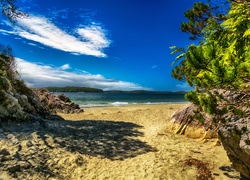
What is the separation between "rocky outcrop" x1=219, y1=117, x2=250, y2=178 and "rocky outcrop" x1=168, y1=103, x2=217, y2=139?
14.5 feet

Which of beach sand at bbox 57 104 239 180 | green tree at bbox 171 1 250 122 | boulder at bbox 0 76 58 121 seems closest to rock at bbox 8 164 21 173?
beach sand at bbox 57 104 239 180

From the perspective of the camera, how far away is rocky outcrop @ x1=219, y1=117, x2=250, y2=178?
4219mm

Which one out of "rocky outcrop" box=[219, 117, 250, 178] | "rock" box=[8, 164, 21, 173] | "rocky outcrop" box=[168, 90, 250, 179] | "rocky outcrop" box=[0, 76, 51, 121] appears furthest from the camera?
"rocky outcrop" box=[0, 76, 51, 121]

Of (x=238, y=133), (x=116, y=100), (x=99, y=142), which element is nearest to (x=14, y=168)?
(x=99, y=142)

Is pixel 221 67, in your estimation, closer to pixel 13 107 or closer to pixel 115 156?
pixel 115 156

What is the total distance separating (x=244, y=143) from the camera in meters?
4.16

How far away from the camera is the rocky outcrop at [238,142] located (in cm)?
422

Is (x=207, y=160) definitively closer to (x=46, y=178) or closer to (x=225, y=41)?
(x=225, y=41)

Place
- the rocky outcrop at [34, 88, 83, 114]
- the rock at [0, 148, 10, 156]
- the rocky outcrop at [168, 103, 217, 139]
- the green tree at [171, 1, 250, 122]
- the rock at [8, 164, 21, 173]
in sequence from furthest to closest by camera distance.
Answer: the rocky outcrop at [34, 88, 83, 114]
the rocky outcrop at [168, 103, 217, 139]
the rock at [0, 148, 10, 156]
the rock at [8, 164, 21, 173]
the green tree at [171, 1, 250, 122]

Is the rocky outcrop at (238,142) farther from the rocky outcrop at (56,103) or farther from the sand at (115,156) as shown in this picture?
the rocky outcrop at (56,103)

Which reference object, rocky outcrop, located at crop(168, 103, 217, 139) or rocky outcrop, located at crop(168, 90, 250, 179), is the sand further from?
rocky outcrop, located at crop(168, 90, 250, 179)

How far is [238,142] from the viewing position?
445 centimetres

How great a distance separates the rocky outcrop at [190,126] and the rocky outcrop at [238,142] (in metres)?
4.41

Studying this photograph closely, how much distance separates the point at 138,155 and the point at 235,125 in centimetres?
434
